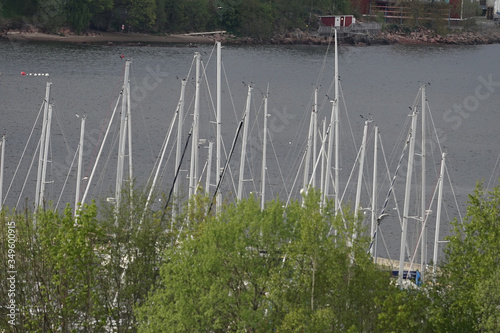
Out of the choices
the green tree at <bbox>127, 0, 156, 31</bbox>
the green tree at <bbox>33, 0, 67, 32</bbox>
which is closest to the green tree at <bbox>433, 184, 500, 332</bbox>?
the green tree at <bbox>33, 0, 67, 32</bbox>

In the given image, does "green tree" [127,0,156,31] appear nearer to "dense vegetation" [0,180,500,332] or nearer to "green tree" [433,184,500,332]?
"dense vegetation" [0,180,500,332]

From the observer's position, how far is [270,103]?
71938 millimetres

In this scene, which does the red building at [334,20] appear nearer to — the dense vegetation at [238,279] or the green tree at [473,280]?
the dense vegetation at [238,279]

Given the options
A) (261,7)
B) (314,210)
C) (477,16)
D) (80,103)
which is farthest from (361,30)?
(314,210)

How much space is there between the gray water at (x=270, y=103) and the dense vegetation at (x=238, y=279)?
9.15 metres

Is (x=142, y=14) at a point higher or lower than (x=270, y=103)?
higher

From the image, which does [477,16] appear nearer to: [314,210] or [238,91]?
[238,91]

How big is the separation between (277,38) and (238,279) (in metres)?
105

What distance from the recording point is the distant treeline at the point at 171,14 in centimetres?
10425

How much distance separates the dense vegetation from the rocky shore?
7403 centimetres

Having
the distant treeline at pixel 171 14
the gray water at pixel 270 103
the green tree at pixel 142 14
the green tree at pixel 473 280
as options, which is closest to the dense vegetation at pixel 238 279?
the green tree at pixel 473 280

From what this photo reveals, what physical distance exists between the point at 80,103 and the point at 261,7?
203 feet

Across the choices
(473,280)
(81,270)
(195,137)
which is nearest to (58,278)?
(81,270)

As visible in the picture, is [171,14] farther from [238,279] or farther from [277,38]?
[238,279]
